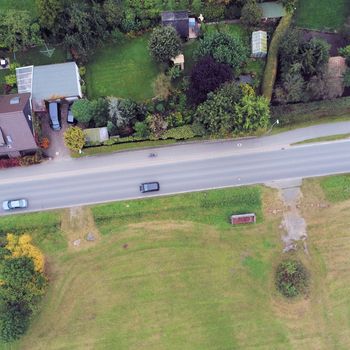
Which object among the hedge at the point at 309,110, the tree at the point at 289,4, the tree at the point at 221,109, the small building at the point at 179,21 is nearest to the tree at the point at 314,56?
the hedge at the point at 309,110

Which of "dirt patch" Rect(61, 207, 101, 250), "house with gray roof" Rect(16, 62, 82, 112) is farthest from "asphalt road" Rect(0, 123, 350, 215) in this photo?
"house with gray roof" Rect(16, 62, 82, 112)

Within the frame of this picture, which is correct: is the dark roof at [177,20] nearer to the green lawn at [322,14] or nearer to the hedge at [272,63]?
the hedge at [272,63]

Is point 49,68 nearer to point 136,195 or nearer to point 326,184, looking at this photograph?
point 136,195

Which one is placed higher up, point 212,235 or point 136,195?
point 136,195

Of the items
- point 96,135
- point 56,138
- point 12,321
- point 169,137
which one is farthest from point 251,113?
point 12,321

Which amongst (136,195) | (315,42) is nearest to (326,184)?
(315,42)

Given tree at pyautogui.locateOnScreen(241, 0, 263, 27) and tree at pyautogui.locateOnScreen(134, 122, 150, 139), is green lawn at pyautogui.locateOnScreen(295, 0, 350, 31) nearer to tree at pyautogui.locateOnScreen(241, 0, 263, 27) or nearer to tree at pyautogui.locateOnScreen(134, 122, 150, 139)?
tree at pyautogui.locateOnScreen(241, 0, 263, 27)

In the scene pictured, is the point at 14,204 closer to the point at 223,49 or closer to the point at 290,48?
the point at 223,49
